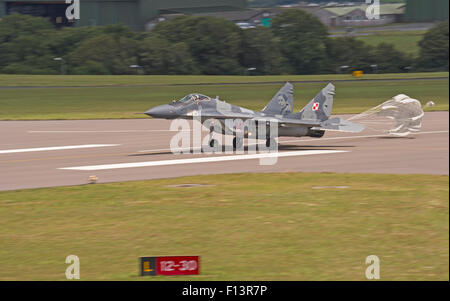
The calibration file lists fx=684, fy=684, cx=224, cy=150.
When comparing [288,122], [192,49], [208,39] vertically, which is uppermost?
[208,39]

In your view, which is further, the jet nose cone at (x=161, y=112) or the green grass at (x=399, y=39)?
the green grass at (x=399, y=39)

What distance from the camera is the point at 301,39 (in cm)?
7950

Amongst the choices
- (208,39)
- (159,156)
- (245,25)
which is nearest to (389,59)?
(245,25)

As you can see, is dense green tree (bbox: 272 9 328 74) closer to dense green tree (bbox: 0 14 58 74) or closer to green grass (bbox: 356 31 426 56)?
green grass (bbox: 356 31 426 56)

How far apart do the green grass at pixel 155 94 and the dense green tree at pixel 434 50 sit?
1.53 meters

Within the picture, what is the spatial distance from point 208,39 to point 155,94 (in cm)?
1528

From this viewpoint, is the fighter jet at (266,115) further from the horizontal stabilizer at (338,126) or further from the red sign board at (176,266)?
the red sign board at (176,266)

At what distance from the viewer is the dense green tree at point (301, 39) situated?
79.1 meters

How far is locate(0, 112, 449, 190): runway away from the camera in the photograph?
25.4 metres

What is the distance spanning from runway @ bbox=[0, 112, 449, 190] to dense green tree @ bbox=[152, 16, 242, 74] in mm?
37420

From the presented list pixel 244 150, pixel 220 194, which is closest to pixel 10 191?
pixel 220 194

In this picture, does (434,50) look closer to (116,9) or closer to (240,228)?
(116,9)

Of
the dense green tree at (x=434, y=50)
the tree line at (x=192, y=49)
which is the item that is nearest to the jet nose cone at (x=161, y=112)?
the dense green tree at (x=434, y=50)
